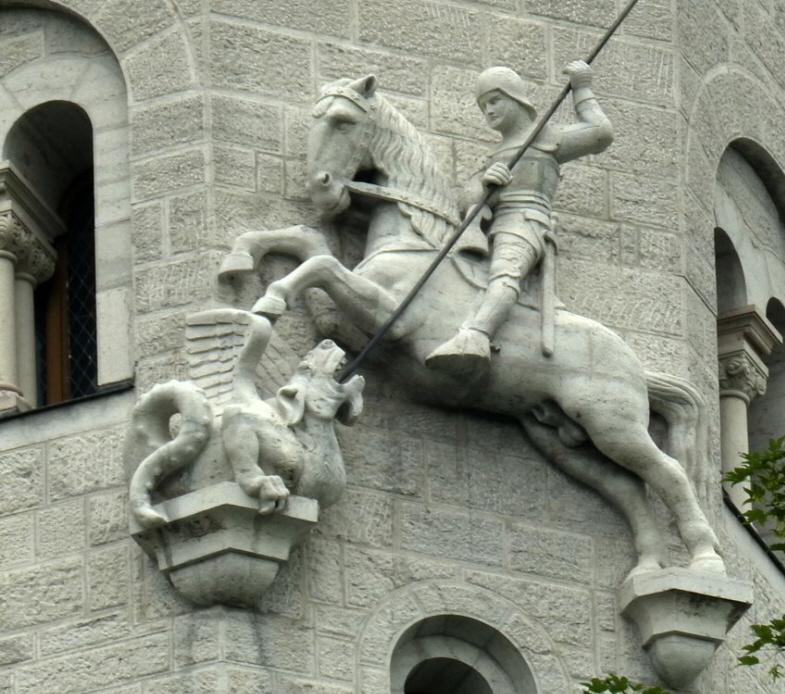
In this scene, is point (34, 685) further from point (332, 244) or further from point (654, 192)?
point (654, 192)

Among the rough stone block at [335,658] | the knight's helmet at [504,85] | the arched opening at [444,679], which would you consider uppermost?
the knight's helmet at [504,85]

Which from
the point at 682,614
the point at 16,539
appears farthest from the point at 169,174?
the point at 682,614

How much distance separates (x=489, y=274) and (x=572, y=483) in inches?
43.4

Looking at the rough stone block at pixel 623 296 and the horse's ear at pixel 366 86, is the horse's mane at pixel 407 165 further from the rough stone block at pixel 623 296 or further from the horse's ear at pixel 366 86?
the rough stone block at pixel 623 296

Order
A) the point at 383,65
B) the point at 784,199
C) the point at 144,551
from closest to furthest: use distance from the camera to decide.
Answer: the point at 144,551 < the point at 383,65 < the point at 784,199

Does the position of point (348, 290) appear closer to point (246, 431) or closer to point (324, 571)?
point (246, 431)

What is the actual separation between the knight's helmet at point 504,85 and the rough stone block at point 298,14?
773 mm

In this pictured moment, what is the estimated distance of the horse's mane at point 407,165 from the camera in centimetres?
1988

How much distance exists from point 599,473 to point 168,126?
2668 millimetres

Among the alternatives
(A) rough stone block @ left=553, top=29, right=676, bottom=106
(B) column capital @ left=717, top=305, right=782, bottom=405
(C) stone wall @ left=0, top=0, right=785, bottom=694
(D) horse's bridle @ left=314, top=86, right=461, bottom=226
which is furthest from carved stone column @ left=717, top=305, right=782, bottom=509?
(D) horse's bridle @ left=314, top=86, right=461, bottom=226

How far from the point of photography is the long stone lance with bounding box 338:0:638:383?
63.6 ft

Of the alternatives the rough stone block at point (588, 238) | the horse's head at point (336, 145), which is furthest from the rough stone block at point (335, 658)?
the rough stone block at point (588, 238)

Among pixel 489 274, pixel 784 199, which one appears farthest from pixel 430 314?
pixel 784 199

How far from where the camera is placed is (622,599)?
19766mm
